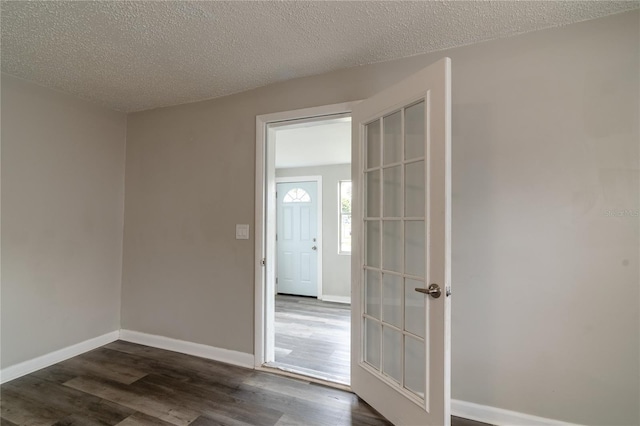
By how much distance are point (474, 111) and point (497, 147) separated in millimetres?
276

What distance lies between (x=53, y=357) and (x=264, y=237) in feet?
6.94

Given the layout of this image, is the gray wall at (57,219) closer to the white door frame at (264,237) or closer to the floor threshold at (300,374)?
the white door frame at (264,237)

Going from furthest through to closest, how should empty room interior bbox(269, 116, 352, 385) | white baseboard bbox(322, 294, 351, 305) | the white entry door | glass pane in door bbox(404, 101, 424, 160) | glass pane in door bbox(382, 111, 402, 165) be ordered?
the white entry door
white baseboard bbox(322, 294, 351, 305)
empty room interior bbox(269, 116, 352, 385)
glass pane in door bbox(382, 111, 402, 165)
glass pane in door bbox(404, 101, 424, 160)

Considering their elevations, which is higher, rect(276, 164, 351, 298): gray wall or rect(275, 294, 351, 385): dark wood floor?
rect(276, 164, 351, 298): gray wall

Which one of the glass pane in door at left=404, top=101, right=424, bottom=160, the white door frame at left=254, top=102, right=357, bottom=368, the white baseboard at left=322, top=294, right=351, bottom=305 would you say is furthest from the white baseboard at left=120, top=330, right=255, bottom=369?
the white baseboard at left=322, top=294, right=351, bottom=305

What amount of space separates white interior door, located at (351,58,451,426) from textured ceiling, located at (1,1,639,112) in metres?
0.38

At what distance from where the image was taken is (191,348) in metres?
2.65

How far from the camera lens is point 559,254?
64.4 inches

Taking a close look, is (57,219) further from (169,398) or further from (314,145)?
(314,145)

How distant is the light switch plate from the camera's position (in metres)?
2.47

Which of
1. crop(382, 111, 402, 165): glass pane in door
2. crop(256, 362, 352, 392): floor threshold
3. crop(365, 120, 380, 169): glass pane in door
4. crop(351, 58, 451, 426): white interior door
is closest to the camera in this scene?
crop(351, 58, 451, 426): white interior door

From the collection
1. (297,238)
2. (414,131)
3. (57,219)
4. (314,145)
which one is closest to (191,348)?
(57,219)

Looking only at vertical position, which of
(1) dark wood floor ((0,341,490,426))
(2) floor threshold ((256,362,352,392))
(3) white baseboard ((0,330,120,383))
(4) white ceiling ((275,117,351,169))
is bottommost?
(1) dark wood floor ((0,341,490,426))

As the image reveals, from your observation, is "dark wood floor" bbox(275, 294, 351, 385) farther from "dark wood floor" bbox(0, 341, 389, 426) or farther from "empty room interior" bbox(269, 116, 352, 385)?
"dark wood floor" bbox(0, 341, 389, 426)
